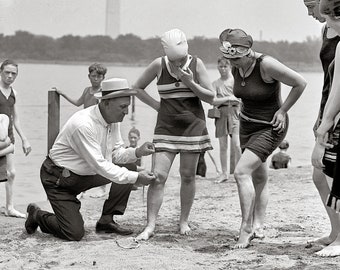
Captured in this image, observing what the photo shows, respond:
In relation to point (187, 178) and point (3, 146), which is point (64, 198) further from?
point (187, 178)

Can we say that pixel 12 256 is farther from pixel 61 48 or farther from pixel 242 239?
pixel 61 48

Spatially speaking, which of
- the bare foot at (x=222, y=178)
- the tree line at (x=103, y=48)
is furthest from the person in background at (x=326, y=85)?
the tree line at (x=103, y=48)

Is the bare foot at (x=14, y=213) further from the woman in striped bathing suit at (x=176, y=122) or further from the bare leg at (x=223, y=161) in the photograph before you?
the bare leg at (x=223, y=161)

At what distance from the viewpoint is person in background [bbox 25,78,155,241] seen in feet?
17.2

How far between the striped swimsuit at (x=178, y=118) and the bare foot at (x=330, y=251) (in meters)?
1.29

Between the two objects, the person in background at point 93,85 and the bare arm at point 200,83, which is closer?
the bare arm at point 200,83

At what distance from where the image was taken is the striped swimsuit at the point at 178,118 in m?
5.46

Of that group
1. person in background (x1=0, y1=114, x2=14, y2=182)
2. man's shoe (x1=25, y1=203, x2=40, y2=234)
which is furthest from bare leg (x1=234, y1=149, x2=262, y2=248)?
person in background (x1=0, y1=114, x2=14, y2=182)

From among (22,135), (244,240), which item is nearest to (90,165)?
(244,240)

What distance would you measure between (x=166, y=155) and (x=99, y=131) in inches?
21.5

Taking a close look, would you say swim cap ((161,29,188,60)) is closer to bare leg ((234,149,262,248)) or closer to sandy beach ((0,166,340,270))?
bare leg ((234,149,262,248))

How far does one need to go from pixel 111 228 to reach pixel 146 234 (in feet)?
1.31

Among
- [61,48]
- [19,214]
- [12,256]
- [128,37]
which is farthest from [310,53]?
[12,256]

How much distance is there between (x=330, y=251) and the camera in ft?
15.1
